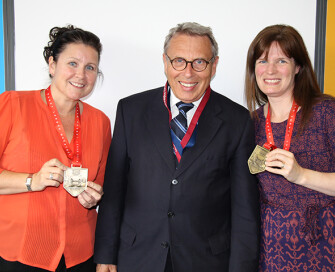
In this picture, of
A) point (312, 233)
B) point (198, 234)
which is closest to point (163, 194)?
point (198, 234)

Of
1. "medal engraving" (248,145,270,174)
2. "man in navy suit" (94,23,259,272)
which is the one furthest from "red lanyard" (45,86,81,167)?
"medal engraving" (248,145,270,174)

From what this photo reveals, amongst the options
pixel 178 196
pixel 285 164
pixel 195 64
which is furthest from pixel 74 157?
pixel 285 164

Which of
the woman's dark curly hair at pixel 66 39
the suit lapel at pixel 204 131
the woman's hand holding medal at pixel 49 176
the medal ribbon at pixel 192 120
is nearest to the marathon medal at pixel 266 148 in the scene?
the suit lapel at pixel 204 131

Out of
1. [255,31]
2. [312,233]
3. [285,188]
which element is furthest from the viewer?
[255,31]

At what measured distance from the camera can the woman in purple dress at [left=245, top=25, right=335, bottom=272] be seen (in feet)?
6.31

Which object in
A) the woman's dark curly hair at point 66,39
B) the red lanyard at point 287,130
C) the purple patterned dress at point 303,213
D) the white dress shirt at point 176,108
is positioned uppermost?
the woman's dark curly hair at point 66,39

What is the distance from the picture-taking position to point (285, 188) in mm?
2041

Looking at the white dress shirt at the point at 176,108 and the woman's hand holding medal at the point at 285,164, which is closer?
the woman's hand holding medal at the point at 285,164

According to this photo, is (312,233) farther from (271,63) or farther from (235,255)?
(271,63)

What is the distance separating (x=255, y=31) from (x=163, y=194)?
1711 mm

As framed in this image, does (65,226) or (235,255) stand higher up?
(65,226)

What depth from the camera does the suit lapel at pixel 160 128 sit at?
6.30 feet

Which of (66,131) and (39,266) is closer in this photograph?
(39,266)

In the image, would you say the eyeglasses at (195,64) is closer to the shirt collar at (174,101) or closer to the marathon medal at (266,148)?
the shirt collar at (174,101)
